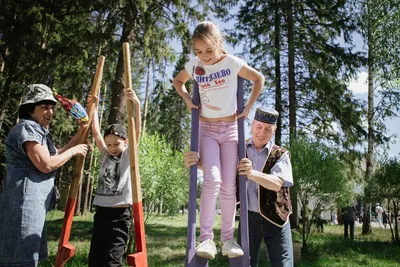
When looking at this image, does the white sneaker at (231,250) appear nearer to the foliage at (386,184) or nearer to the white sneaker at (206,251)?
the white sneaker at (206,251)

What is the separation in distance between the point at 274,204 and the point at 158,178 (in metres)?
7.25

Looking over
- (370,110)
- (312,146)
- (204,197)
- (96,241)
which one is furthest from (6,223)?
(370,110)

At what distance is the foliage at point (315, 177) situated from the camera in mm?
11203

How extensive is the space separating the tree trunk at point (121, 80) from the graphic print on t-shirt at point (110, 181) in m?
Answer: 6.36

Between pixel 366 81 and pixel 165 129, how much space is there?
859 inches

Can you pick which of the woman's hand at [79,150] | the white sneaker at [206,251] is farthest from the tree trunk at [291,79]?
the white sneaker at [206,251]

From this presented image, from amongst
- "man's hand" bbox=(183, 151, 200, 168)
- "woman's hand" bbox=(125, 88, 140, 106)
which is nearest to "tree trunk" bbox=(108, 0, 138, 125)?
"woman's hand" bbox=(125, 88, 140, 106)

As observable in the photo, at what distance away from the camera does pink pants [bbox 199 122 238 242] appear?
8.92 feet

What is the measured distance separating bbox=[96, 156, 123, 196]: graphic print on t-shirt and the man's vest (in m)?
1.21

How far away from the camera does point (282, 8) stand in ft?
48.0

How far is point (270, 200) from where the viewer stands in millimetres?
3088

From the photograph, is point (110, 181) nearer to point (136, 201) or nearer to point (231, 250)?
point (136, 201)

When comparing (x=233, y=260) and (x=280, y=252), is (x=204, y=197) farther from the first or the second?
(x=280, y=252)

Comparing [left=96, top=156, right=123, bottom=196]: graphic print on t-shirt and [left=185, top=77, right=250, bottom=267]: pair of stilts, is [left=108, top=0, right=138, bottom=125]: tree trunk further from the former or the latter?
[left=185, top=77, right=250, bottom=267]: pair of stilts
